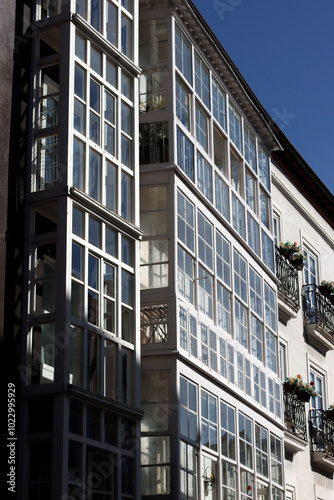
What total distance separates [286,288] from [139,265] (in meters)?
9.56

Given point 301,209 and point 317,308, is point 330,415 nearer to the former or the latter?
point 317,308

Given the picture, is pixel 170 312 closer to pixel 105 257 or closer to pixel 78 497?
pixel 105 257

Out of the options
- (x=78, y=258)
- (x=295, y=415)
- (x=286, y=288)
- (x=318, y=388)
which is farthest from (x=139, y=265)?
(x=318, y=388)

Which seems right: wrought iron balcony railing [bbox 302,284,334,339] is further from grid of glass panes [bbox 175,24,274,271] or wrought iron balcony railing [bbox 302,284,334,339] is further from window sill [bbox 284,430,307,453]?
grid of glass panes [bbox 175,24,274,271]

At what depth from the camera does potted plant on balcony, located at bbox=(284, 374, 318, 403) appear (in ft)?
80.4

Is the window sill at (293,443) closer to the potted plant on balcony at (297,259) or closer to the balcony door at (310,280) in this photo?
the balcony door at (310,280)

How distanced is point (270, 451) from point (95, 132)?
859cm

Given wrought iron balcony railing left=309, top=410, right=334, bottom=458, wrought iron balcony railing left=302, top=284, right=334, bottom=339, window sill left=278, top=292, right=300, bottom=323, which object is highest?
wrought iron balcony railing left=302, top=284, right=334, bottom=339

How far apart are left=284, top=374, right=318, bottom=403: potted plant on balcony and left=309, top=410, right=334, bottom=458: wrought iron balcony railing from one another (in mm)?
1495

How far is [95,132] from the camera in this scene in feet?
52.8

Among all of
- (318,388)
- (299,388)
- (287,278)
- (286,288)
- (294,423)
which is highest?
(287,278)

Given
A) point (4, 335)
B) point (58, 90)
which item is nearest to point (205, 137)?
point (58, 90)

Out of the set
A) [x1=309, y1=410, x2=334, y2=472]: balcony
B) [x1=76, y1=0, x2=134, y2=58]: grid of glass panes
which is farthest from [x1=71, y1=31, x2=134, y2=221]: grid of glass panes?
[x1=309, y1=410, x2=334, y2=472]: balcony

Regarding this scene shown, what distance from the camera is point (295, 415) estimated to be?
2475 centimetres
